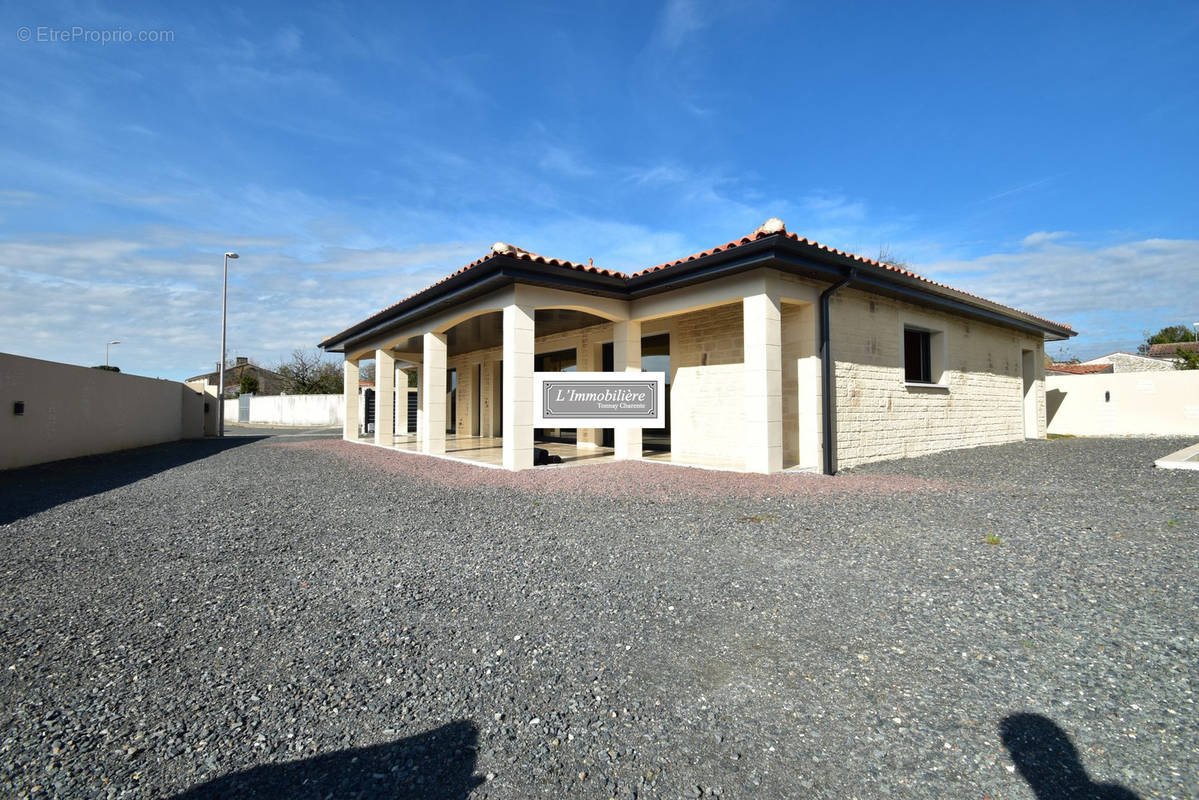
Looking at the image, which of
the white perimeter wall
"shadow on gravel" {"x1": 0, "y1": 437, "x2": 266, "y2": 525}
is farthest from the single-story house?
the white perimeter wall

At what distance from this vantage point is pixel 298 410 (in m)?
33.0

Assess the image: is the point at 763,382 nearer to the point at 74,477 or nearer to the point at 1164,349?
the point at 74,477

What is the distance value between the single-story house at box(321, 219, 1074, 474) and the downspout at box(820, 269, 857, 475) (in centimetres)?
3

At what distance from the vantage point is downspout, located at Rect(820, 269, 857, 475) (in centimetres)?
871

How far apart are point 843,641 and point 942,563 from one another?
1.75 metres

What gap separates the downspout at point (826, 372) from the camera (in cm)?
871

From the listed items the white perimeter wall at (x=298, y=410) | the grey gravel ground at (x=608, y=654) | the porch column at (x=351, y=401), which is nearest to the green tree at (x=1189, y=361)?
the grey gravel ground at (x=608, y=654)

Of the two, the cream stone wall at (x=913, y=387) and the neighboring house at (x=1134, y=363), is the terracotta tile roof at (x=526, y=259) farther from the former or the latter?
the neighboring house at (x=1134, y=363)

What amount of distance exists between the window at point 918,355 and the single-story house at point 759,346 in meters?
0.04

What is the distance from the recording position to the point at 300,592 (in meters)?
3.67

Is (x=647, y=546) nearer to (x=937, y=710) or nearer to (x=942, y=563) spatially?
(x=942, y=563)

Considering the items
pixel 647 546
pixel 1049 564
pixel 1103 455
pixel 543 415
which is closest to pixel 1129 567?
pixel 1049 564

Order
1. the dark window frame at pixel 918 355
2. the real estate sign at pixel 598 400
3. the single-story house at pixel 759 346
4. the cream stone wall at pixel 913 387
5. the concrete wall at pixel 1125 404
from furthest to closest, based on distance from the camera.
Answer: the concrete wall at pixel 1125 404 → the dark window frame at pixel 918 355 → the cream stone wall at pixel 913 387 → the real estate sign at pixel 598 400 → the single-story house at pixel 759 346

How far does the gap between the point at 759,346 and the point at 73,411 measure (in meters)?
15.0
